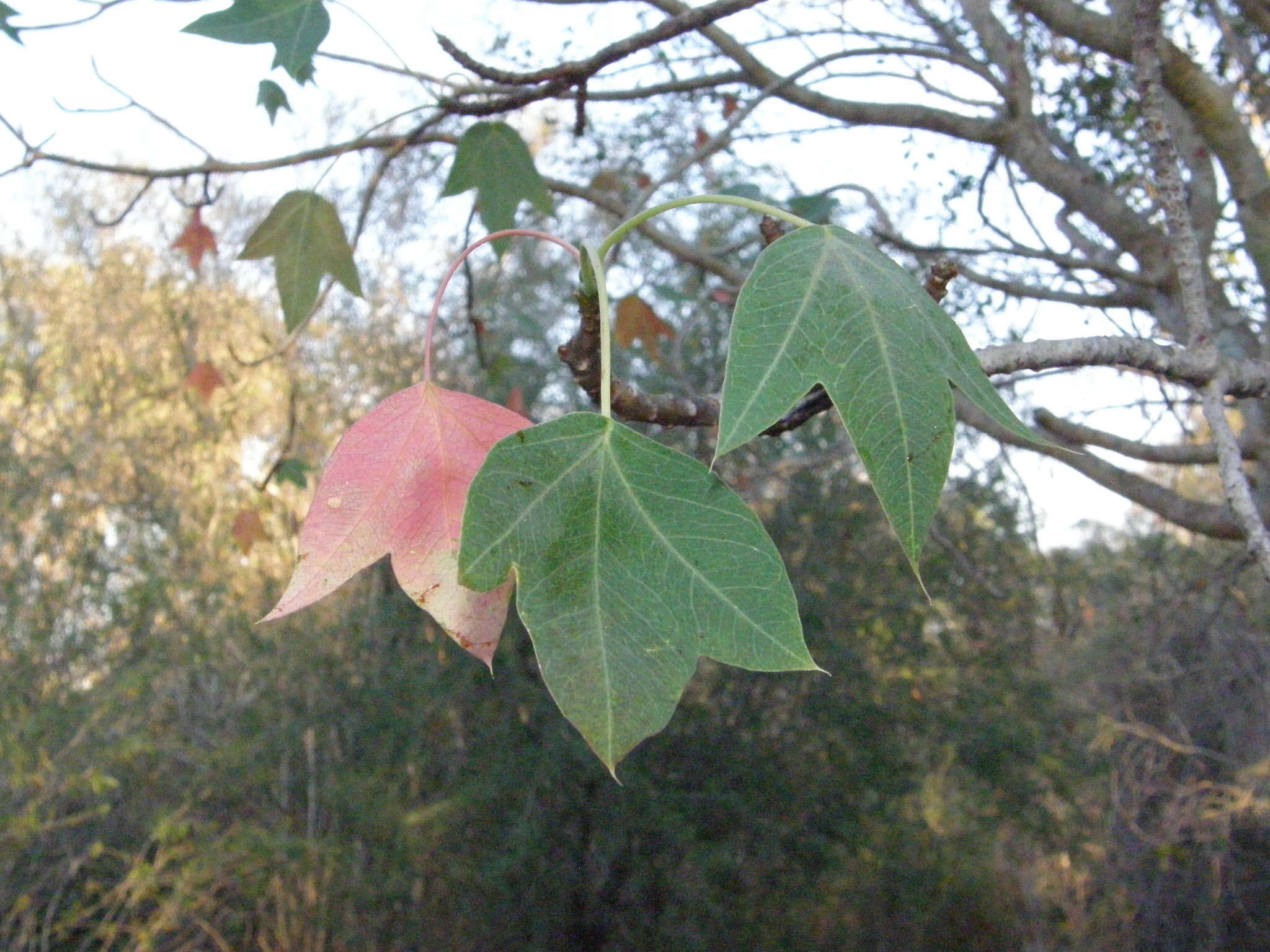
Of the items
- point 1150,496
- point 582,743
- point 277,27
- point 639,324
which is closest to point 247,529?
point 639,324

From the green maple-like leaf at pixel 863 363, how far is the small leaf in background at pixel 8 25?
935 mm

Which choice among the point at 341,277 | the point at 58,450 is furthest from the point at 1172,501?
the point at 58,450

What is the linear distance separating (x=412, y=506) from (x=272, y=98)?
46.4 inches

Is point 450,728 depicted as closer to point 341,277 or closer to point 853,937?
point 853,937

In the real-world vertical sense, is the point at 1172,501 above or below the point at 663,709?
above

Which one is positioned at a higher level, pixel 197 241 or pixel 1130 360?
pixel 197 241

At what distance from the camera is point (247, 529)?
1.93 m

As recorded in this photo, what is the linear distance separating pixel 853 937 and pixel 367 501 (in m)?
4.43

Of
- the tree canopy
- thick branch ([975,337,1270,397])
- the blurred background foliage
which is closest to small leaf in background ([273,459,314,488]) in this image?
the tree canopy

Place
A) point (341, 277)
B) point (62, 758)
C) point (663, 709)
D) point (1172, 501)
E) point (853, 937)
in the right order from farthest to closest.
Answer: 1. point (853, 937)
2. point (62, 758)
3. point (1172, 501)
4. point (341, 277)
5. point (663, 709)

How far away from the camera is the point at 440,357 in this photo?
14.3ft

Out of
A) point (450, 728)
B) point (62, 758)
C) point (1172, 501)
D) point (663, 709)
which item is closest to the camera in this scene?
point (663, 709)

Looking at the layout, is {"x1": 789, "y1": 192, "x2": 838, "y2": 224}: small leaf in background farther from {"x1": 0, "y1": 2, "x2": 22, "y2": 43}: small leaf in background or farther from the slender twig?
{"x1": 0, "y1": 2, "x2": 22, "y2": 43}: small leaf in background

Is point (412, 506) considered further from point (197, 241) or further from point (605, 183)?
point (605, 183)
